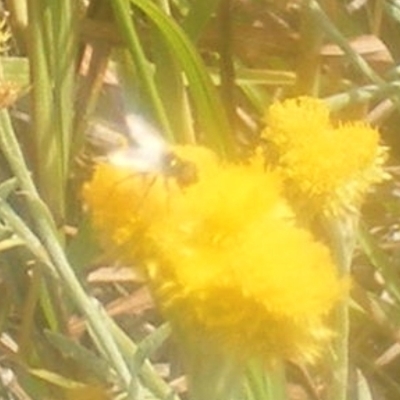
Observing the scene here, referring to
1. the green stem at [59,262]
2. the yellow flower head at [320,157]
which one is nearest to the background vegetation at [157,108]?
the green stem at [59,262]

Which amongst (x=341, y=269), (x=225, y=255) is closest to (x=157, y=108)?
(x=341, y=269)

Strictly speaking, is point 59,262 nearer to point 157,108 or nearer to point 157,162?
point 157,162

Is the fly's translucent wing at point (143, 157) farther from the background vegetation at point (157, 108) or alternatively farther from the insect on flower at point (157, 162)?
the background vegetation at point (157, 108)

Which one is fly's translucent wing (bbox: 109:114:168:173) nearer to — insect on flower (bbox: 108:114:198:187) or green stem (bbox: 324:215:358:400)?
insect on flower (bbox: 108:114:198:187)

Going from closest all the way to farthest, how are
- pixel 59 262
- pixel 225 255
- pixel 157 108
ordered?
1. pixel 225 255
2. pixel 59 262
3. pixel 157 108

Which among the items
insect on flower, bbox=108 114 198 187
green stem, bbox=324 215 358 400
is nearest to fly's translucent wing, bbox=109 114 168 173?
insect on flower, bbox=108 114 198 187

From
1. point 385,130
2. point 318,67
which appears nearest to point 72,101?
point 318,67
